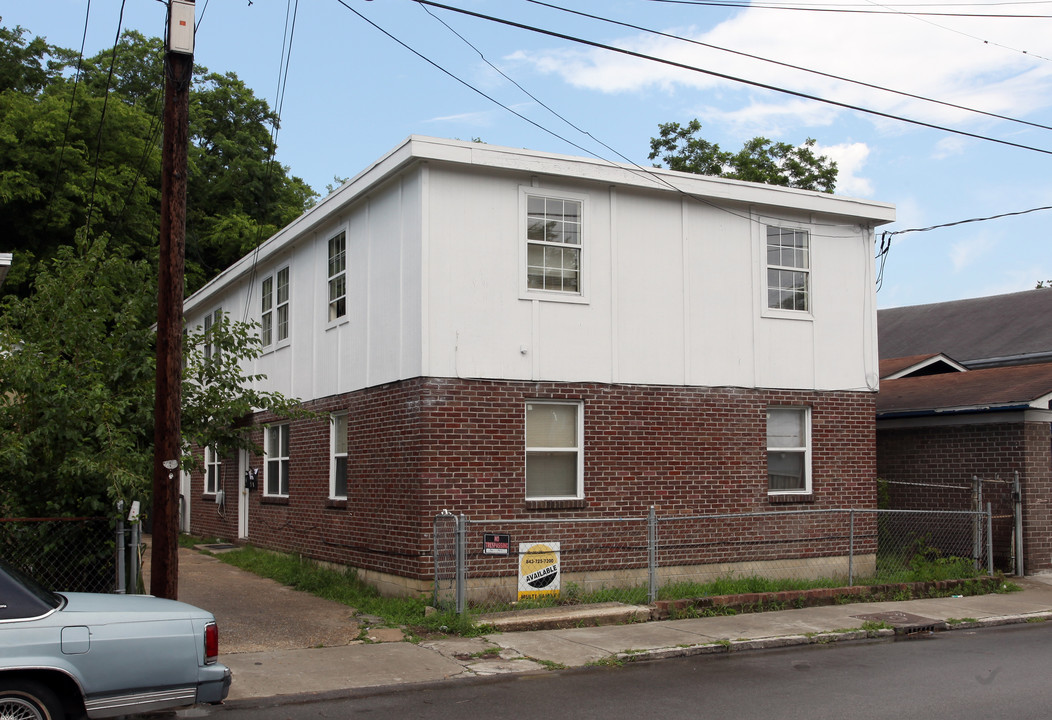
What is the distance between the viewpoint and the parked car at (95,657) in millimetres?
6262

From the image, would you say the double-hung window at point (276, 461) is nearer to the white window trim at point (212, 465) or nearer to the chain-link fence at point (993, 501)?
the white window trim at point (212, 465)

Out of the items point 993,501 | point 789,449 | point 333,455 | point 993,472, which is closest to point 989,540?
point 993,501

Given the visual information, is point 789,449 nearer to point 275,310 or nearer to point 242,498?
point 275,310

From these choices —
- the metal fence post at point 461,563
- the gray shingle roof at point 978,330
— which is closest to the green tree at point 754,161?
the gray shingle roof at point 978,330

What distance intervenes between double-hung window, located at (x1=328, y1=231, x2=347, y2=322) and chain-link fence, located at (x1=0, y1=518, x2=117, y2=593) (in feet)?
19.8

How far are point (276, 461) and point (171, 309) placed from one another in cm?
971

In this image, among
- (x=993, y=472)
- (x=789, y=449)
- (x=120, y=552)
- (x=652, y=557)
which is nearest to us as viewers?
(x=120, y=552)

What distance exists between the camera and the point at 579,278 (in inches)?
561

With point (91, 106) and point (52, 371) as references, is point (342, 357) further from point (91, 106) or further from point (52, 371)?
point (91, 106)

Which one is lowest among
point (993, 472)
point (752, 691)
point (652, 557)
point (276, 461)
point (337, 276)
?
point (752, 691)

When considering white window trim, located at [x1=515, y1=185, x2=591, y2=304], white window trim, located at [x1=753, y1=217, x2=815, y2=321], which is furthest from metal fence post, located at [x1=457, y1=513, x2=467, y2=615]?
white window trim, located at [x1=753, y1=217, x2=815, y2=321]

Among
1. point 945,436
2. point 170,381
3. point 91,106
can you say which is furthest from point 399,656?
point 91,106

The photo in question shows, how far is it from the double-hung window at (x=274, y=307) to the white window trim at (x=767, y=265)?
8685 mm

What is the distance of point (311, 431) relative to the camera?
669 inches
